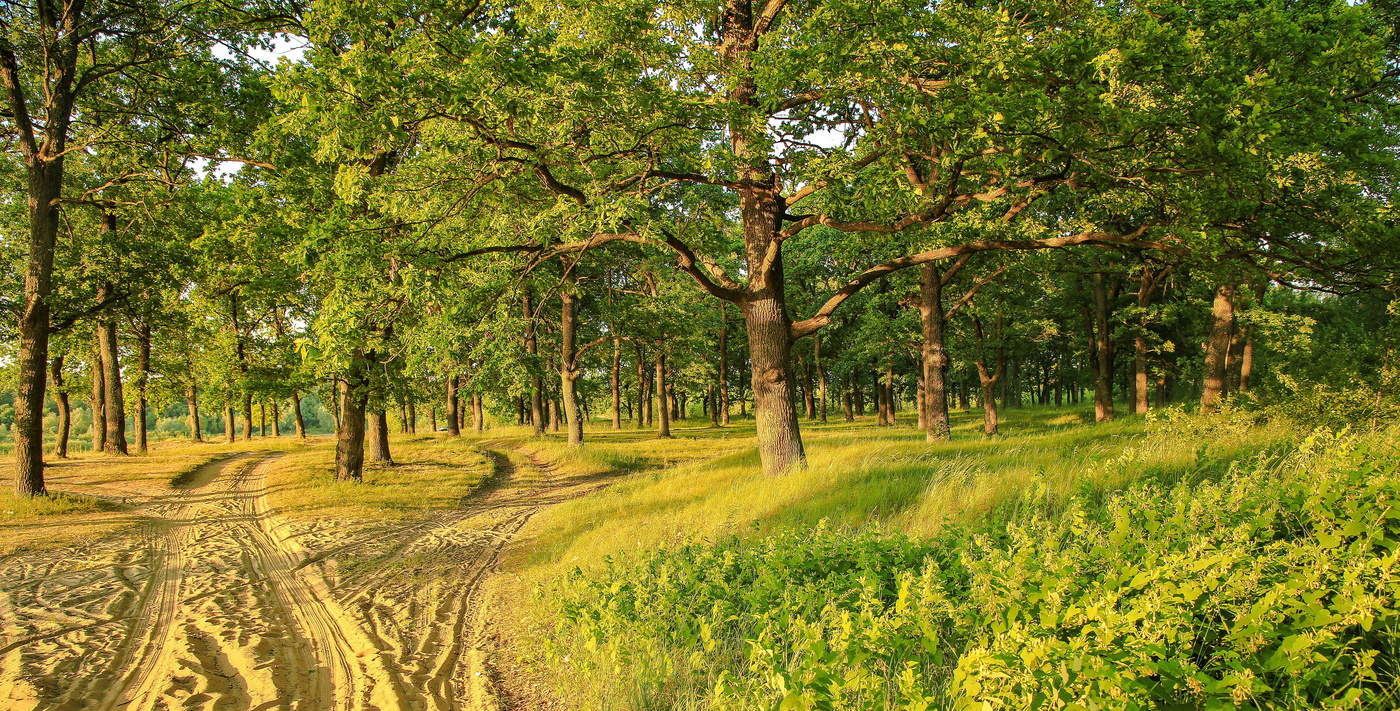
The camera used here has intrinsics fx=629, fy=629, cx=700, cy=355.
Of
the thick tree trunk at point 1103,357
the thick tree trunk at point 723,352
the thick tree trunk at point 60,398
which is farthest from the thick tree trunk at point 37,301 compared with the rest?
the thick tree trunk at point 1103,357

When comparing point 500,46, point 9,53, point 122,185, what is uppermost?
point 9,53

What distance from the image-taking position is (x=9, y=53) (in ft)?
44.2

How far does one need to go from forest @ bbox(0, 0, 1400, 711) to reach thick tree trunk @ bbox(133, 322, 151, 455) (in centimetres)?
955

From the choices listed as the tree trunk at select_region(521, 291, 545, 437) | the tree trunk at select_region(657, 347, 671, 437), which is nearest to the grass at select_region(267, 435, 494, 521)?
the tree trunk at select_region(521, 291, 545, 437)

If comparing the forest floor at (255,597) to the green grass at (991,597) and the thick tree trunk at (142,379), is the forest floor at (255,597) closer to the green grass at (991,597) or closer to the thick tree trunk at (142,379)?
the green grass at (991,597)

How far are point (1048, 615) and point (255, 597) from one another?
27.3ft

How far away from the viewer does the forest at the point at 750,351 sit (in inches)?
136

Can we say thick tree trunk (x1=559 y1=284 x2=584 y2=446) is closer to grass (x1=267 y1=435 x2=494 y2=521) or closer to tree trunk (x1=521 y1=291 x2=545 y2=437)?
tree trunk (x1=521 y1=291 x2=545 y2=437)

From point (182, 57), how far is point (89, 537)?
417 inches

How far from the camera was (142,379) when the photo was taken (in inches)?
1090

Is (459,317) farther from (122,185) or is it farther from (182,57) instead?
(122,185)

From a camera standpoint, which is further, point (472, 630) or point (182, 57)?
point (182, 57)

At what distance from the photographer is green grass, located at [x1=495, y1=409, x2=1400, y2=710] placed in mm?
2590

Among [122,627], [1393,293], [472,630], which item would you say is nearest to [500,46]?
[472,630]
